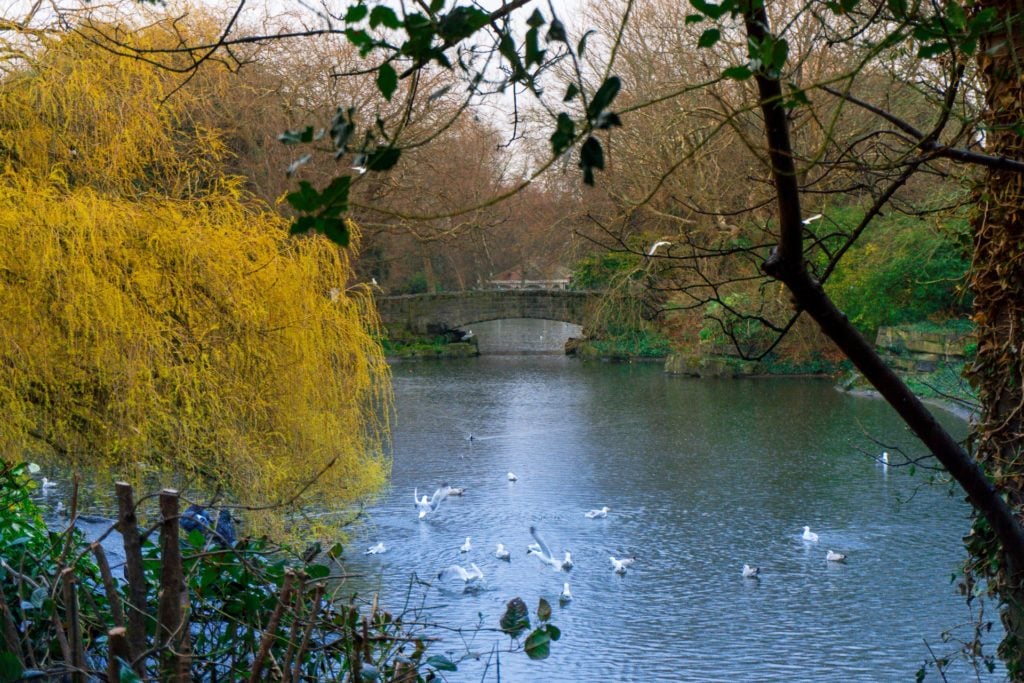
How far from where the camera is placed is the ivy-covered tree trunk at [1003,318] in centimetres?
286

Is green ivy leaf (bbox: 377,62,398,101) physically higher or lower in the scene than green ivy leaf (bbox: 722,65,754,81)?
lower

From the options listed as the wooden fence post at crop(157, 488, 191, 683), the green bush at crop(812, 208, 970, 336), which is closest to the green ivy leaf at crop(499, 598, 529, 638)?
the wooden fence post at crop(157, 488, 191, 683)

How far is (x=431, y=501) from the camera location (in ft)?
33.9

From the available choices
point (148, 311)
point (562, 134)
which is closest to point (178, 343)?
point (148, 311)

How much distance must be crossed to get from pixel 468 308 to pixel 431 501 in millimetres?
17669

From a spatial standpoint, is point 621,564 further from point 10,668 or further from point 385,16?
point 385,16

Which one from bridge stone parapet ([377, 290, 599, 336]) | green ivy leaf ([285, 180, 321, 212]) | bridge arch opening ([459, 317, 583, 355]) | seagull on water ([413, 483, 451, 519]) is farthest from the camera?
bridge arch opening ([459, 317, 583, 355])

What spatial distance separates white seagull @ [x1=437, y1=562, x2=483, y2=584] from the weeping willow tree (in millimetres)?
949

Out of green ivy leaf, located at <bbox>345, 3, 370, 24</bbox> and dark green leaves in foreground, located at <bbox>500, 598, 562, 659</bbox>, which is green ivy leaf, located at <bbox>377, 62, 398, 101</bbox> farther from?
dark green leaves in foreground, located at <bbox>500, 598, 562, 659</bbox>

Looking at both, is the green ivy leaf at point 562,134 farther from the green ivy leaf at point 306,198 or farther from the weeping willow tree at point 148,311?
the weeping willow tree at point 148,311

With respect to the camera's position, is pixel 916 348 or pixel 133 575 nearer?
pixel 133 575

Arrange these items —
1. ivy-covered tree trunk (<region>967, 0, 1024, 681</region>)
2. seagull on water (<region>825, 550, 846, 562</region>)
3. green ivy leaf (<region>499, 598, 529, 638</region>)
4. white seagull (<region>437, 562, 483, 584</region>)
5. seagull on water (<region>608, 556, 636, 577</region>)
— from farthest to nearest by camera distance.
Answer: seagull on water (<region>825, 550, 846, 562</region>) → seagull on water (<region>608, 556, 636, 577</region>) → white seagull (<region>437, 562, 483, 584</region>) → ivy-covered tree trunk (<region>967, 0, 1024, 681</region>) → green ivy leaf (<region>499, 598, 529, 638</region>)

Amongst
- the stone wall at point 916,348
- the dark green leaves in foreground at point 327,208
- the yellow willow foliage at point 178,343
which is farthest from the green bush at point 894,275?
the dark green leaves in foreground at point 327,208

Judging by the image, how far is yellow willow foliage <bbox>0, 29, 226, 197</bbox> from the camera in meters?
7.38
